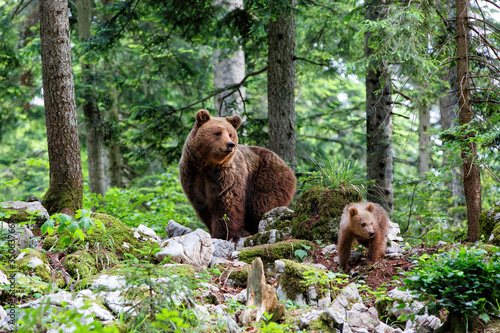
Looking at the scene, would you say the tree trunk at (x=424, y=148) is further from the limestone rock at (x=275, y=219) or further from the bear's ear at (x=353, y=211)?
the bear's ear at (x=353, y=211)

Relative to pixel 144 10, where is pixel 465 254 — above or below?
below

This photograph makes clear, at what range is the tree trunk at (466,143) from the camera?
5293 mm

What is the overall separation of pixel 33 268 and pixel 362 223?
3350 millimetres

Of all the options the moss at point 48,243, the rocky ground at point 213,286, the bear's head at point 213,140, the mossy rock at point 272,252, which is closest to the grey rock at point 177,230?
the rocky ground at point 213,286

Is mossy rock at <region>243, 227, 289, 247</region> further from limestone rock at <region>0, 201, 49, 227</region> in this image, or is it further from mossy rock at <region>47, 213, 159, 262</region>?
limestone rock at <region>0, 201, 49, 227</region>

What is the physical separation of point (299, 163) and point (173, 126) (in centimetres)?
691

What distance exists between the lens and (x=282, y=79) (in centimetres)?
861

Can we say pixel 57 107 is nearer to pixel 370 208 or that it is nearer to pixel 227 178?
pixel 227 178

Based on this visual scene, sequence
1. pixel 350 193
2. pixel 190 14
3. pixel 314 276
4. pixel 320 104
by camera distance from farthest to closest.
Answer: pixel 320 104, pixel 190 14, pixel 350 193, pixel 314 276

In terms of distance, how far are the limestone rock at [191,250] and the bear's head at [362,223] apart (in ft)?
5.51

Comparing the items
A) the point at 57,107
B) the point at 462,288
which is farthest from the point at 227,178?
the point at 462,288

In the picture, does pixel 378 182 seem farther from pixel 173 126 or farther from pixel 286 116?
pixel 173 126

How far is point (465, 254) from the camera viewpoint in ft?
11.1

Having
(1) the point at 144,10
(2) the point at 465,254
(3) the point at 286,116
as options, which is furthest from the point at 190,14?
(2) the point at 465,254
